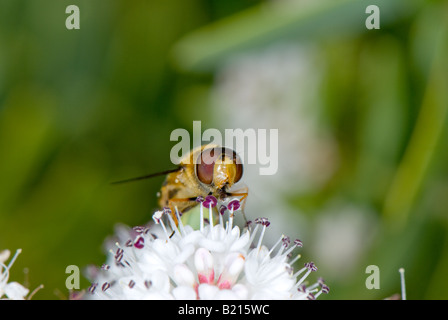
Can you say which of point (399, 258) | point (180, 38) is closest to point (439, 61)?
point (399, 258)

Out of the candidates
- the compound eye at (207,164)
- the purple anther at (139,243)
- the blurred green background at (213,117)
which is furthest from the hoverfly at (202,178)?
the blurred green background at (213,117)

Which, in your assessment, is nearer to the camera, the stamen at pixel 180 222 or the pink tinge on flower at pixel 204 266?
the pink tinge on flower at pixel 204 266
